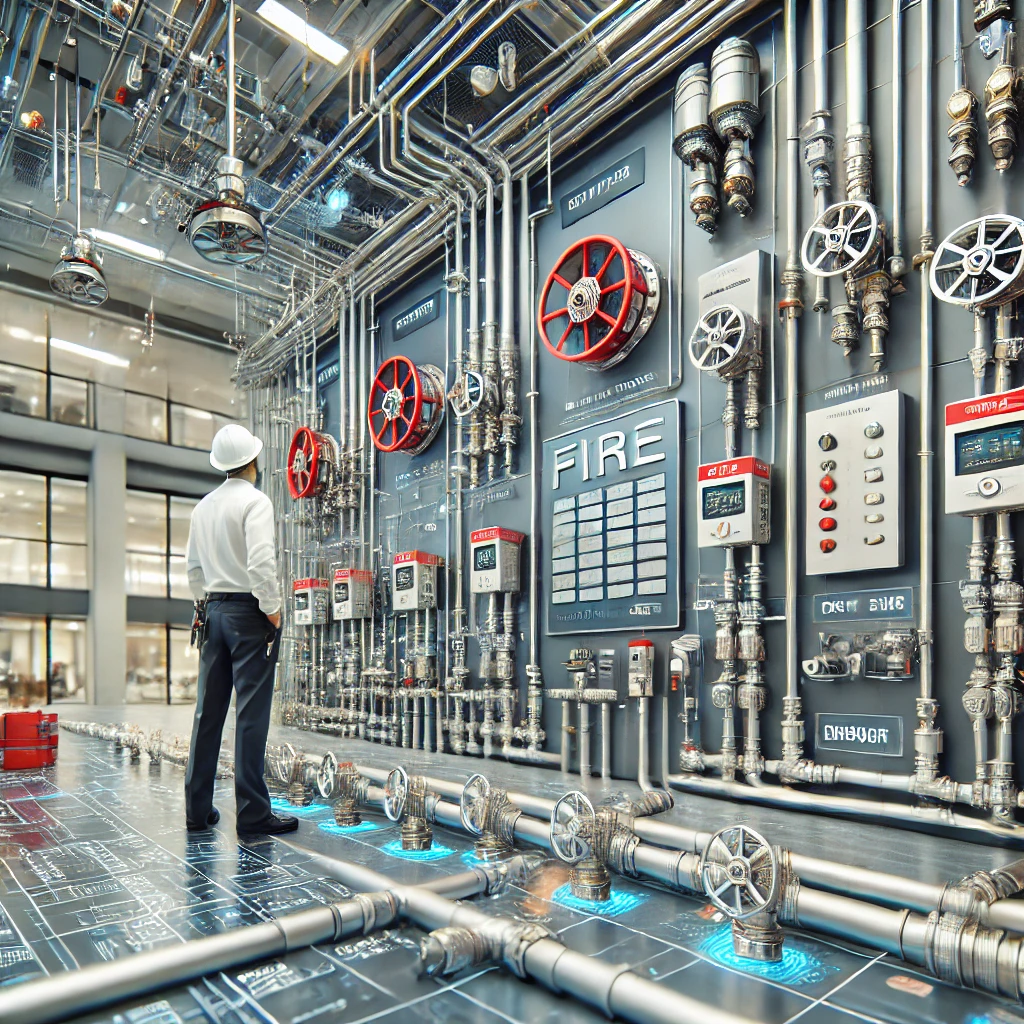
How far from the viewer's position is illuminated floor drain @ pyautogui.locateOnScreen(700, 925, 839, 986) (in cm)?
→ 185

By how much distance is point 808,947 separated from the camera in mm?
2037

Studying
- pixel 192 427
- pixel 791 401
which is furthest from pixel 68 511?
pixel 791 401

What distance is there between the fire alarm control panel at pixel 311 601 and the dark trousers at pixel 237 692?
383cm

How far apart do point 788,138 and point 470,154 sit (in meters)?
2.49

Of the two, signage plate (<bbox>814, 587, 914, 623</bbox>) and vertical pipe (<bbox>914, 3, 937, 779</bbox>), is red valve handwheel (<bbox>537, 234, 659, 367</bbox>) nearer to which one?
vertical pipe (<bbox>914, 3, 937, 779</bbox>)

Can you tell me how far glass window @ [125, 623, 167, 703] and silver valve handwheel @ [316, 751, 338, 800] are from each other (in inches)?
412

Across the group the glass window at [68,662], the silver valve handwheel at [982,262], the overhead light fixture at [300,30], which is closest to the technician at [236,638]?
the silver valve handwheel at [982,262]

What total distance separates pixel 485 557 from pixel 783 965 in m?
3.41

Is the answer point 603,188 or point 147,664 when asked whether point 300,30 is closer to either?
point 603,188

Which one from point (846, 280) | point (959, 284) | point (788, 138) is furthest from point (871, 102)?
point (959, 284)

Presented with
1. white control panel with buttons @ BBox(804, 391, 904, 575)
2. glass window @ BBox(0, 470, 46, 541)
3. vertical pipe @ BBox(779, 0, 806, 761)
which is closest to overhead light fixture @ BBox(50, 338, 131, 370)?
glass window @ BBox(0, 470, 46, 541)

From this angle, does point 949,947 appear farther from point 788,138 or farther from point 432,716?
point 432,716

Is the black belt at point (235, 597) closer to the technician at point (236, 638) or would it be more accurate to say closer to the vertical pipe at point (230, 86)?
the technician at point (236, 638)

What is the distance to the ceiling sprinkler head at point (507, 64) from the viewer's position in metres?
4.76
